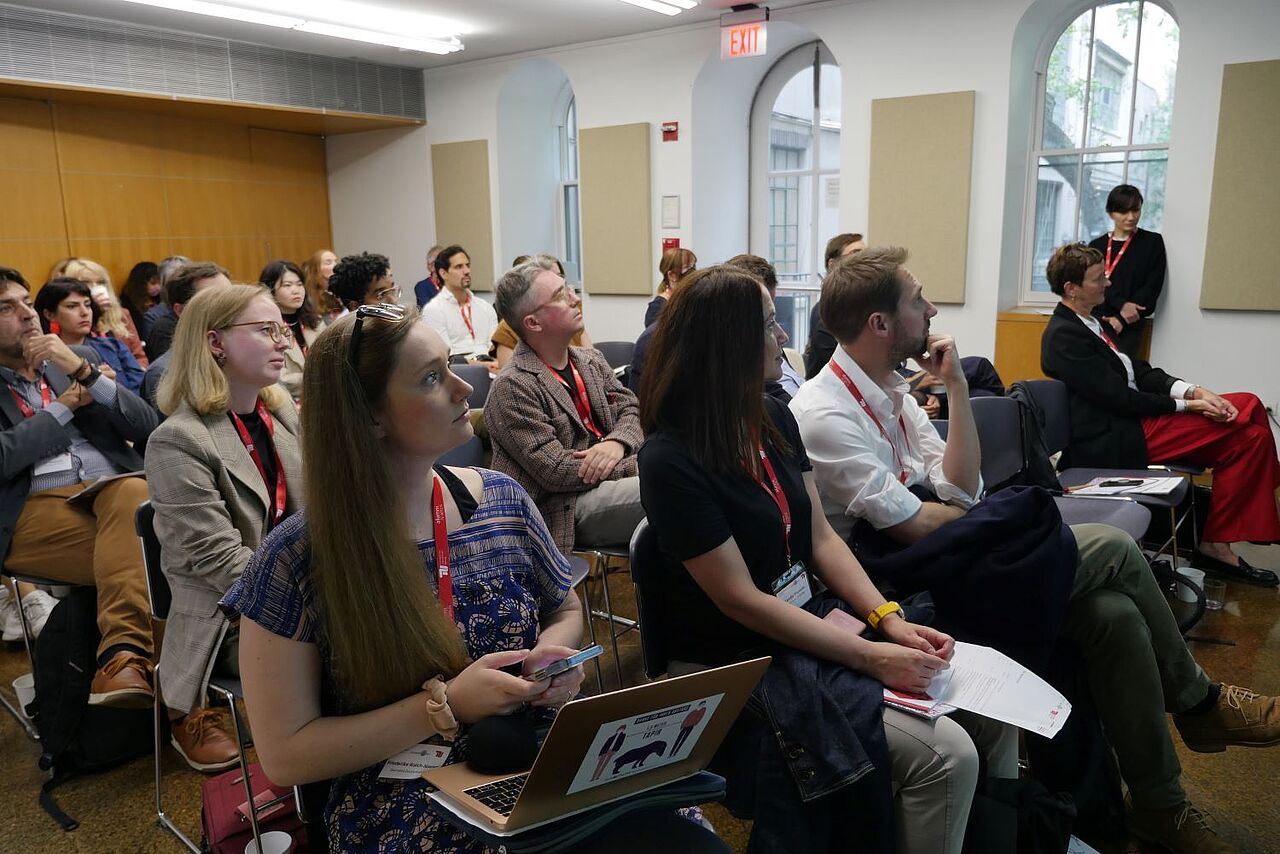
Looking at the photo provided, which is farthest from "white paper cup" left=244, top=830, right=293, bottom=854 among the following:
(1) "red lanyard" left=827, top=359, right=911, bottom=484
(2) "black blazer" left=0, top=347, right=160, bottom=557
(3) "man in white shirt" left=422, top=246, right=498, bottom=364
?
(3) "man in white shirt" left=422, top=246, right=498, bottom=364

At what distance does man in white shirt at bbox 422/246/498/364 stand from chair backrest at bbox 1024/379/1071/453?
3826 mm

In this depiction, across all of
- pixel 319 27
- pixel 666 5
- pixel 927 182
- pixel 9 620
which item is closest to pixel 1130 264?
pixel 927 182

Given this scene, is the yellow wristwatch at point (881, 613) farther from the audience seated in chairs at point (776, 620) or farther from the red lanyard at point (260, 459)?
the red lanyard at point (260, 459)

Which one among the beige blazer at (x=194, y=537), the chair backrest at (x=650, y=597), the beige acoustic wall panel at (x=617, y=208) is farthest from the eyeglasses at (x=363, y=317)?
the beige acoustic wall panel at (x=617, y=208)

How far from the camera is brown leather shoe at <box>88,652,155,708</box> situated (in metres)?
2.56

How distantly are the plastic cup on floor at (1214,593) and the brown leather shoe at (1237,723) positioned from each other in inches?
57.7

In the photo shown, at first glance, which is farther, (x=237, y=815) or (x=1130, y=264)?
(x=1130, y=264)

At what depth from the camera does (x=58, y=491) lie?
3010 millimetres

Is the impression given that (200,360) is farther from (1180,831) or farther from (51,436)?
(1180,831)

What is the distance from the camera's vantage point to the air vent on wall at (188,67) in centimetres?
665

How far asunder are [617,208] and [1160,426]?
5.08m

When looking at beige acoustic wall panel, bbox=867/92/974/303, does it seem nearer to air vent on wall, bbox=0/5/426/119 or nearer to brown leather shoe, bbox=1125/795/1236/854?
brown leather shoe, bbox=1125/795/1236/854

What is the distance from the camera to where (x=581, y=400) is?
3.25 meters

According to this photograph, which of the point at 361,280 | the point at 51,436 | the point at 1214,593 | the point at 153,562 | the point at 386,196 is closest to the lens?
the point at 153,562
